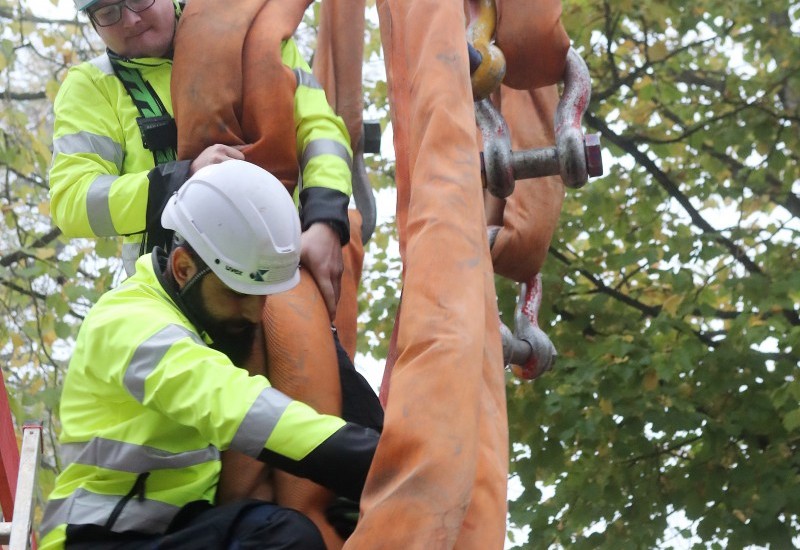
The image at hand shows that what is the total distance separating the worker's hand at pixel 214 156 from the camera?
403 cm

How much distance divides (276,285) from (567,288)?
589 cm

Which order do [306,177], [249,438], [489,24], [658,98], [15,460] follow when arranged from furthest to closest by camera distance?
1. [658,98]
2. [15,460]
3. [306,177]
4. [489,24]
5. [249,438]

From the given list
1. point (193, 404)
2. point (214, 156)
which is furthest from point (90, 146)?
point (193, 404)

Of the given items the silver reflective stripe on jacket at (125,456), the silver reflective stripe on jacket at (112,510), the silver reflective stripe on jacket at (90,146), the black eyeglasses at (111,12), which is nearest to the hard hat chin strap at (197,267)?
the silver reflective stripe on jacket at (125,456)

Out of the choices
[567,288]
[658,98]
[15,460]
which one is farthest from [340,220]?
[658,98]

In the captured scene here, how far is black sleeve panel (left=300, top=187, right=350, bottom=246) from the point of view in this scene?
4.17 metres

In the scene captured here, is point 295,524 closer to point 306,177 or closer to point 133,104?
point 306,177

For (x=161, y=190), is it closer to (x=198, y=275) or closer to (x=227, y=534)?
(x=198, y=275)

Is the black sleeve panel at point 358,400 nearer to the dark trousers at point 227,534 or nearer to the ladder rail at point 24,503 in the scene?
the dark trousers at point 227,534

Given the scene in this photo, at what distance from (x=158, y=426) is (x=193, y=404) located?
20 centimetres

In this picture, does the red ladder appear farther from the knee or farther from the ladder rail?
the knee

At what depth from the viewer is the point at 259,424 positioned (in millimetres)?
3156

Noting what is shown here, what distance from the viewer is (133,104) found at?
14.5 feet

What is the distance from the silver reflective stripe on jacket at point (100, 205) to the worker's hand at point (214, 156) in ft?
0.88
